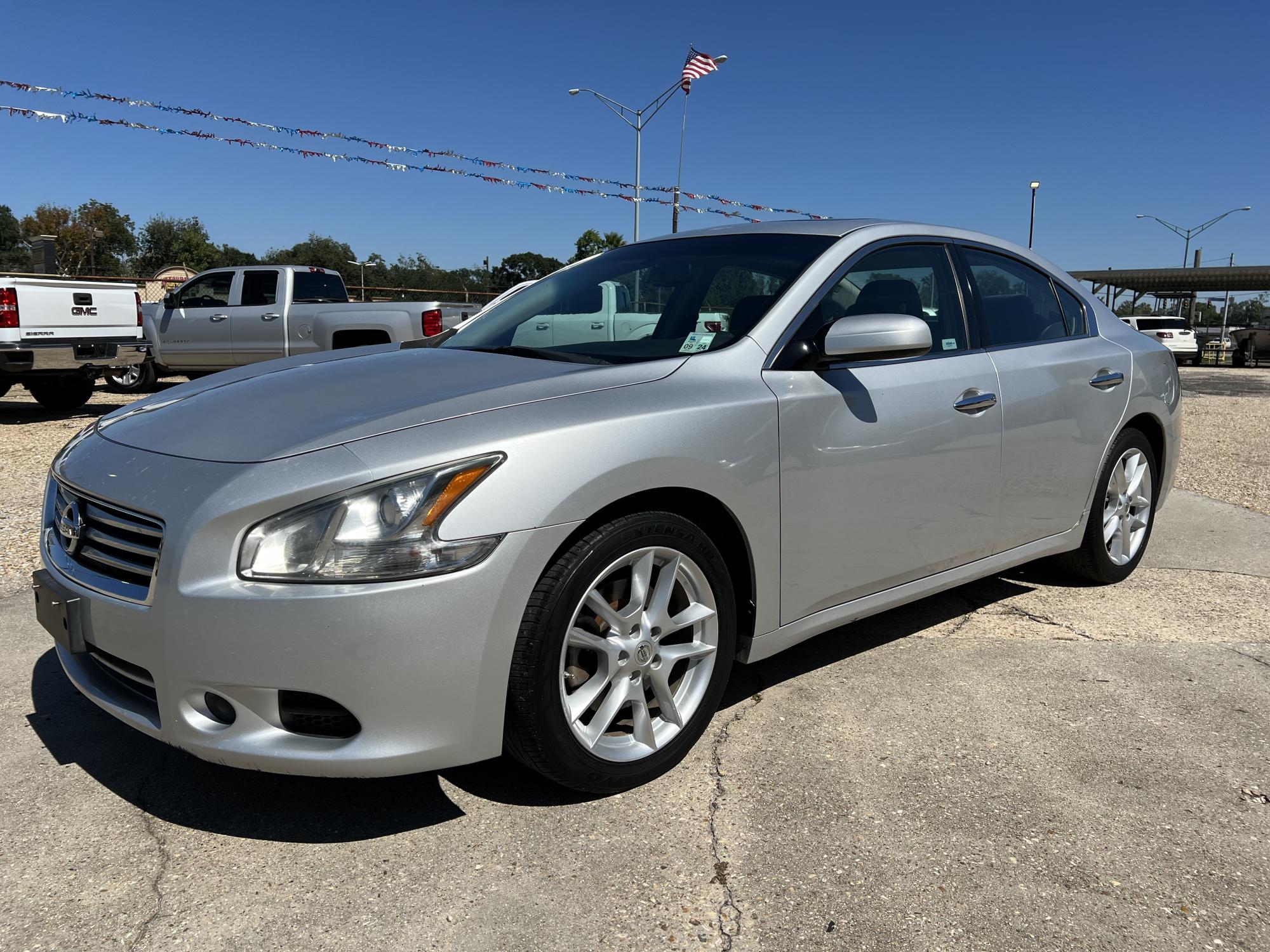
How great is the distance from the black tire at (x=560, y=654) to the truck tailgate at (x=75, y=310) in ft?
32.1

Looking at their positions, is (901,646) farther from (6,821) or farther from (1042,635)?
(6,821)

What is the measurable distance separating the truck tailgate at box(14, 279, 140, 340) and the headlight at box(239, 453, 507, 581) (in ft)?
31.4

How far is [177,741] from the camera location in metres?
2.26

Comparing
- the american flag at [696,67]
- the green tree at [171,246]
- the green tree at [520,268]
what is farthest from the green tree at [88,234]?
the american flag at [696,67]

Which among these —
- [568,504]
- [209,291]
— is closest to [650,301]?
[568,504]

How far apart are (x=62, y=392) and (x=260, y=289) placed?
285cm

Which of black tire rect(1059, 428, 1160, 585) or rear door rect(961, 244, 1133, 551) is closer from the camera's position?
rear door rect(961, 244, 1133, 551)

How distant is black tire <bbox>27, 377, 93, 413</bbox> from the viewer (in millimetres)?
11289

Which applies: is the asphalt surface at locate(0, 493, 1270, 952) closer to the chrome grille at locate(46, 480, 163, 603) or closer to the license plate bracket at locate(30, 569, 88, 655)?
the license plate bracket at locate(30, 569, 88, 655)

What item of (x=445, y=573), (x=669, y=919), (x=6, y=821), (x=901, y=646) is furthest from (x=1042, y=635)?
(x=6, y=821)

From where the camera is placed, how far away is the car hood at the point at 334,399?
238cm

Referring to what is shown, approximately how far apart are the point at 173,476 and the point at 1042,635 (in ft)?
10.9

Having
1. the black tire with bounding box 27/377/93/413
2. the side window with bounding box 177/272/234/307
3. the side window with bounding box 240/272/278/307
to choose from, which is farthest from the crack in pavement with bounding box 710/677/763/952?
the side window with bounding box 177/272/234/307

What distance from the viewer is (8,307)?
31.8 ft
